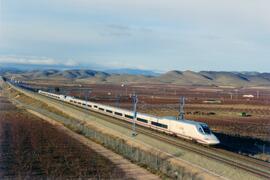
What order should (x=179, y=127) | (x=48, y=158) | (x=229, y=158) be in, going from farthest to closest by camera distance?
(x=179, y=127)
(x=48, y=158)
(x=229, y=158)

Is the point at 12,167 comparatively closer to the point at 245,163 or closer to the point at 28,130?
the point at 245,163

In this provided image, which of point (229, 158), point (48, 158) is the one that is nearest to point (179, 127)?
point (229, 158)

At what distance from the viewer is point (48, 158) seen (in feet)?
120

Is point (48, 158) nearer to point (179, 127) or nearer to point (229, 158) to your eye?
point (229, 158)

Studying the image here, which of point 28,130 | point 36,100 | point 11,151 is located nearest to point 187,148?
point 11,151

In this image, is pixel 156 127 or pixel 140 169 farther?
pixel 156 127

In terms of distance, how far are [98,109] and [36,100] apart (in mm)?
29800

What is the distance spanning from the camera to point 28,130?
55688mm

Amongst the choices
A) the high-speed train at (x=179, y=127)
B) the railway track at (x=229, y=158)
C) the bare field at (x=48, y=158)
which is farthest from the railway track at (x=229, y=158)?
the bare field at (x=48, y=158)

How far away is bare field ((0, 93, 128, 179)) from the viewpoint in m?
30.9

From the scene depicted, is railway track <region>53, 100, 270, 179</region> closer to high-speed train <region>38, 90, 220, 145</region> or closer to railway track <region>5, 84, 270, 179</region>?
railway track <region>5, 84, 270, 179</region>

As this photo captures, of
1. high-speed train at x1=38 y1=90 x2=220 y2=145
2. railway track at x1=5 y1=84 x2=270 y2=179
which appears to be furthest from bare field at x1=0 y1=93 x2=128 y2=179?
high-speed train at x1=38 y1=90 x2=220 y2=145

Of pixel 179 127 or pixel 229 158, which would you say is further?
pixel 179 127

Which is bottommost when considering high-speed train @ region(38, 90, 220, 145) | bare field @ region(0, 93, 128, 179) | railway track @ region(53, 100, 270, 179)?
bare field @ region(0, 93, 128, 179)
